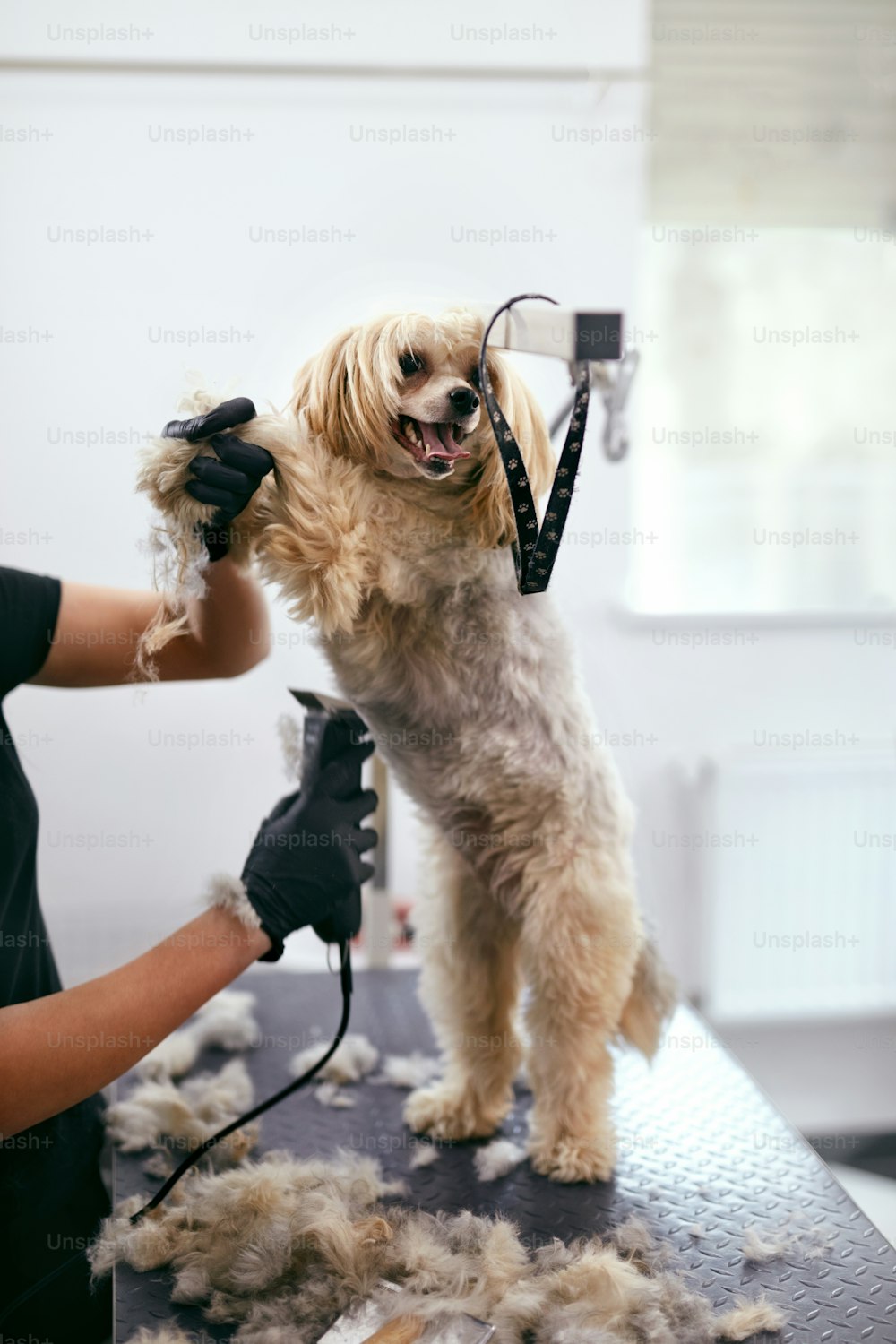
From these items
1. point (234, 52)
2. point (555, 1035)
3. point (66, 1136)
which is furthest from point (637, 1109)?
point (234, 52)

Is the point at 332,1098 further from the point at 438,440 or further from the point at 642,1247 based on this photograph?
the point at 438,440

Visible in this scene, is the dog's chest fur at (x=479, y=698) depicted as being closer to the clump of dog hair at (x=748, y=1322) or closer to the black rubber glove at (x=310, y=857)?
the black rubber glove at (x=310, y=857)

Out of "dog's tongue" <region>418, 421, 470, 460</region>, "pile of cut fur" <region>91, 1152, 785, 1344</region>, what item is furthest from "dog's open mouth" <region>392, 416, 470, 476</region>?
"pile of cut fur" <region>91, 1152, 785, 1344</region>

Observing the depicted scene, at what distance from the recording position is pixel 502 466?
95cm

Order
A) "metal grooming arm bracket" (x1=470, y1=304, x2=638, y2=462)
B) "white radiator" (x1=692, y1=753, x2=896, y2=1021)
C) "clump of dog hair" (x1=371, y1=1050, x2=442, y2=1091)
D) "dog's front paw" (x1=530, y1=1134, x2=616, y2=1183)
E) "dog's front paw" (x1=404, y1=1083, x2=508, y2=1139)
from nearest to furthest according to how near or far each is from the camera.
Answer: "metal grooming arm bracket" (x1=470, y1=304, x2=638, y2=462), "dog's front paw" (x1=530, y1=1134, x2=616, y2=1183), "dog's front paw" (x1=404, y1=1083, x2=508, y2=1139), "clump of dog hair" (x1=371, y1=1050, x2=442, y2=1091), "white radiator" (x1=692, y1=753, x2=896, y2=1021)

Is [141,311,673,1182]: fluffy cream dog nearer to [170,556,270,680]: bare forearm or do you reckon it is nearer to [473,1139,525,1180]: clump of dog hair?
[473,1139,525,1180]: clump of dog hair

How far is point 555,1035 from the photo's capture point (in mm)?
1139

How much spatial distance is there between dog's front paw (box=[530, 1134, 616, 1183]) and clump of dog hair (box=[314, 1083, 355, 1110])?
0.29m

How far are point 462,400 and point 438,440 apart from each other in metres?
0.05

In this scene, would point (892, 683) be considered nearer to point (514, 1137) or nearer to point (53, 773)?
point (514, 1137)

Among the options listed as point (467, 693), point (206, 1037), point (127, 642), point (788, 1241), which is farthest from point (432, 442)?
point (206, 1037)

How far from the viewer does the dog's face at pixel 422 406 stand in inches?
36.7

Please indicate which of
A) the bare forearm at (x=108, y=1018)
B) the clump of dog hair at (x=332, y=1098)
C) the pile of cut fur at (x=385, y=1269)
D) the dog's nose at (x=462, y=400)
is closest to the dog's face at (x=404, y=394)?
the dog's nose at (x=462, y=400)

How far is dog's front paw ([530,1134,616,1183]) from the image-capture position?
45.4 inches
